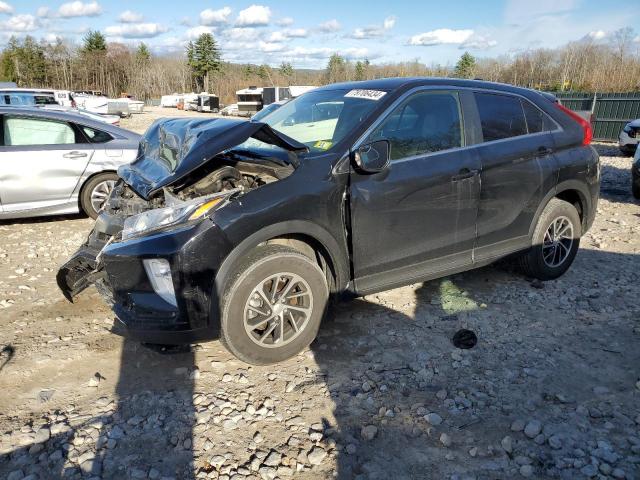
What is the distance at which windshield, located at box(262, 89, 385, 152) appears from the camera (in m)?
3.60

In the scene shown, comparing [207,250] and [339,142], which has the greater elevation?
[339,142]

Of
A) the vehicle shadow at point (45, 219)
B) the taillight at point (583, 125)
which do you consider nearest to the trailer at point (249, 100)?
the vehicle shadow at point (45, 219)

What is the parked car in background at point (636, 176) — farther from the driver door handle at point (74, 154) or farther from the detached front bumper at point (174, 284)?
the driver door handle at point (74, 154)

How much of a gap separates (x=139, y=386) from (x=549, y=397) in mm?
2574

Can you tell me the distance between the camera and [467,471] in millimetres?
2430

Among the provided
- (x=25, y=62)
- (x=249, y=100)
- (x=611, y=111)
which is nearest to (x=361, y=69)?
(x=249, y=100)

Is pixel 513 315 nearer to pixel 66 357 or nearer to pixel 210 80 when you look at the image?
pixel 66 357

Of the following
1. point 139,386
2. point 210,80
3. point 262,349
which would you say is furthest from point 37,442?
point 210,80

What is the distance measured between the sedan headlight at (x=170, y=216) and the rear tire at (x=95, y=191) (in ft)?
12.9

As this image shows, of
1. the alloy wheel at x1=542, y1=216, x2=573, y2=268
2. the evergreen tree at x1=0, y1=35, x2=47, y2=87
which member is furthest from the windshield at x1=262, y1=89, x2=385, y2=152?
the evergreen tree at x1=0, y1=35, x2=47, y2=87

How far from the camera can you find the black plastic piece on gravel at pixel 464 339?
11.9 ft

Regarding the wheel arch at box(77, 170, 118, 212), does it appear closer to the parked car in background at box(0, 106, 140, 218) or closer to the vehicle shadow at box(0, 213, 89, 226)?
the parked car in background at box(0, 106, 140, 218)

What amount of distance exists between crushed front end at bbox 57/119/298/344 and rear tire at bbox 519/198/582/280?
103 inches

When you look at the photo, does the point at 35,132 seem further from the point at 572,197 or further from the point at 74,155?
the point at 572,197
